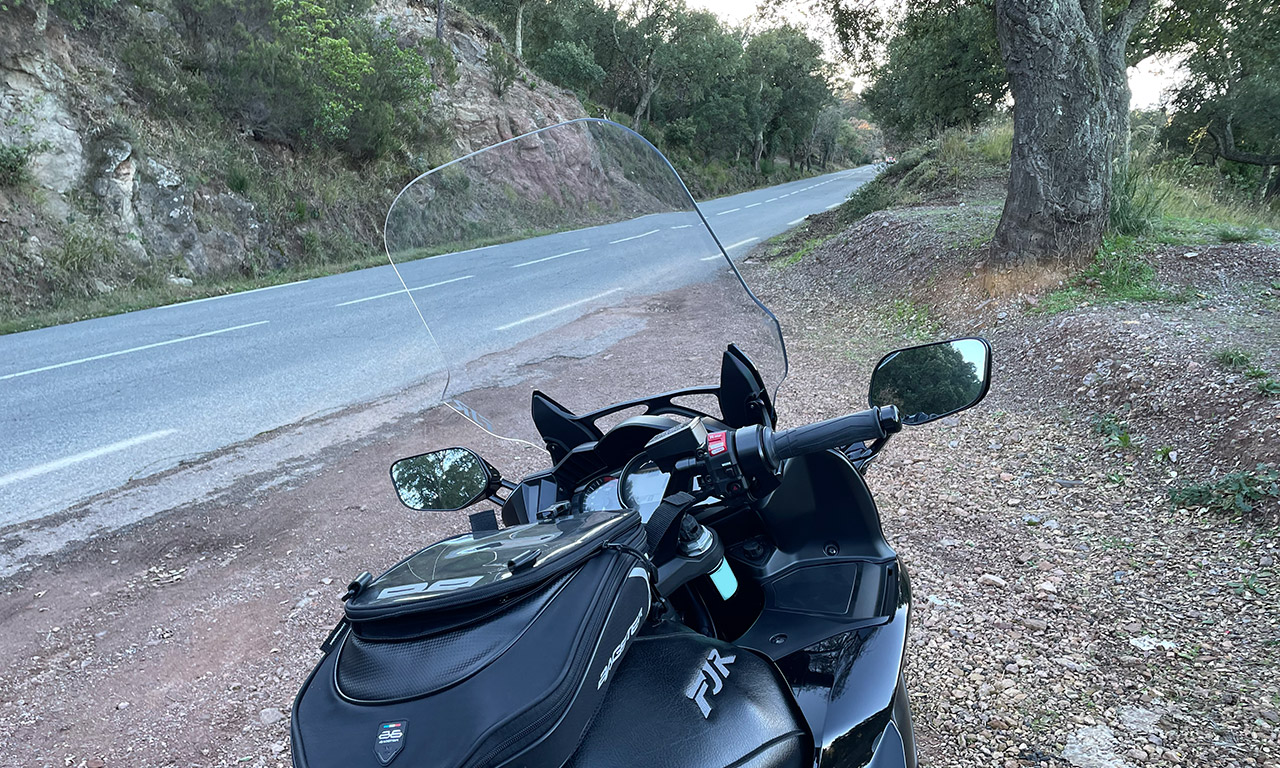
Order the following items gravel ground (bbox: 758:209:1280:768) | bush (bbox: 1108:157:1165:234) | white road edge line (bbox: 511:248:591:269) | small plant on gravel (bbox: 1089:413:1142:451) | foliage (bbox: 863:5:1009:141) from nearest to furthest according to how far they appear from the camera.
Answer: white road edge line (bbox: 511:248:591:269) → gravel ground (bbox: 758:209:1280:768) → small plant on gravel (bbox: 1089:413:1142:451) → bush (bbox: 1108:157:1165:234) → foliage (bbox: 863:5:1009:141)

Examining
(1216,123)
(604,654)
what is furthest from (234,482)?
(1216,123)

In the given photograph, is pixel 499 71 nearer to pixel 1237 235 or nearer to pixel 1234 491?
pixel 1237 235

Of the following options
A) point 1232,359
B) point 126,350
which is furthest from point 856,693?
point 126,350

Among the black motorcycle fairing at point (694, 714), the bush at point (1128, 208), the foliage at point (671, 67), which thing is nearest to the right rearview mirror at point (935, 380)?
the black motorcycle fairing at point (694, 714)

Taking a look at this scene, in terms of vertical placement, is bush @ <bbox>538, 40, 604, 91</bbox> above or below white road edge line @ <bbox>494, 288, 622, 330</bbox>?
above

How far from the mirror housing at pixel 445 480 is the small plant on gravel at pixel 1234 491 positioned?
376cm

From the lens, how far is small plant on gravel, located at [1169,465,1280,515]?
12.3 ft

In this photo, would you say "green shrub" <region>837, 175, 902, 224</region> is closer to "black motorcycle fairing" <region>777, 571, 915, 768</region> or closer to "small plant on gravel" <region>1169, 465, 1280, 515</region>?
"small plant on gravel" <region>1169, 465, 1280, 515</region>

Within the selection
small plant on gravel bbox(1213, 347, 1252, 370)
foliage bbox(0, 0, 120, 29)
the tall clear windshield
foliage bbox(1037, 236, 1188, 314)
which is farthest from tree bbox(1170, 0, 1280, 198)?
foliage bbox(0, 0, 120, 29)

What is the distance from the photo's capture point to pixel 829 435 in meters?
1.33

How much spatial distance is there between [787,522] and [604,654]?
813 mm

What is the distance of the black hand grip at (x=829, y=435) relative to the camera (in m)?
1.33

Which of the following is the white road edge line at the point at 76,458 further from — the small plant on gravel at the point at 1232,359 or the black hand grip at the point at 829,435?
the small plant on gravel at the point at 1232,359

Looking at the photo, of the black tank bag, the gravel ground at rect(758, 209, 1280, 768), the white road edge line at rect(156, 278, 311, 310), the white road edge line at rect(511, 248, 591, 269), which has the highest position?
the white road edge line at rect(156, 278, 311, 310)
